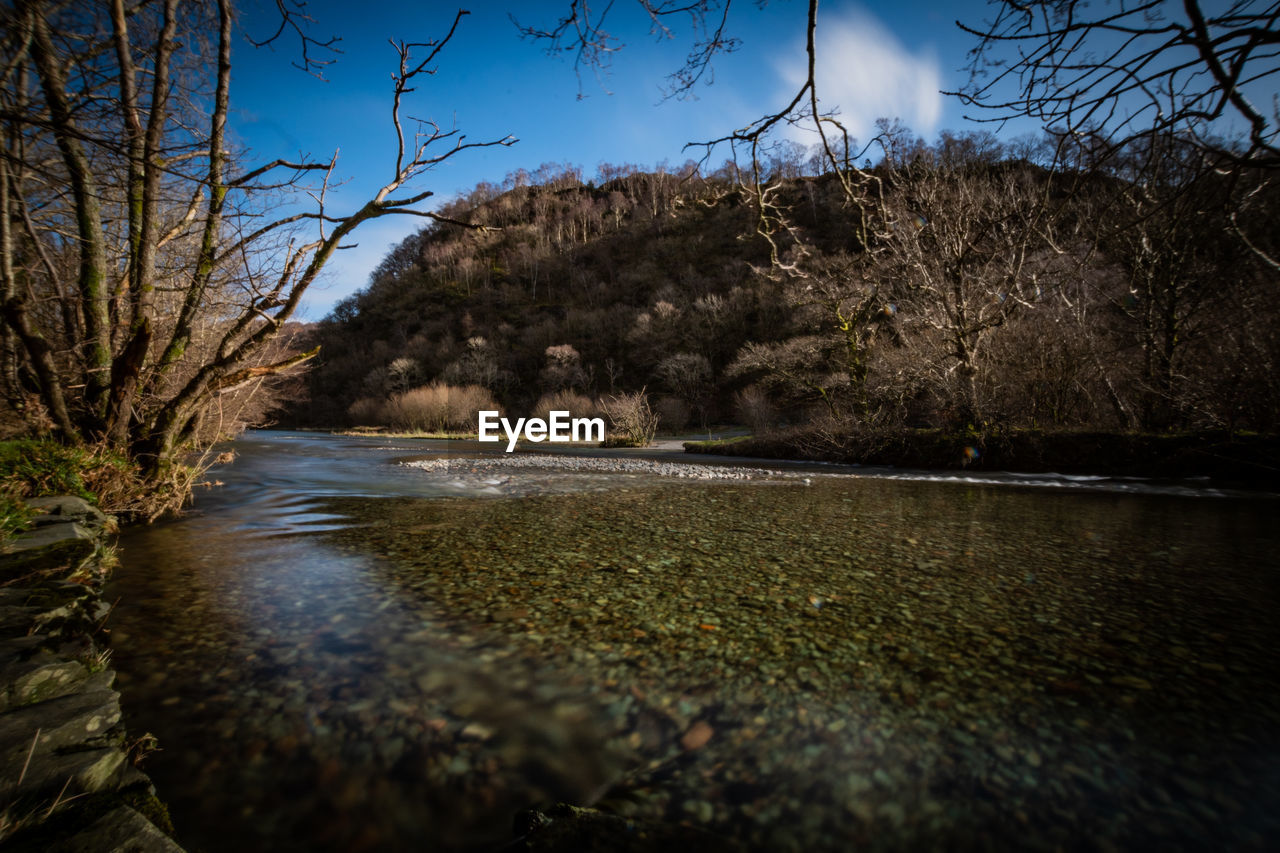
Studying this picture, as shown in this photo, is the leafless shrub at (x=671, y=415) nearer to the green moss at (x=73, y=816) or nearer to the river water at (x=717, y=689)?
the river water at (x=717, y=689)

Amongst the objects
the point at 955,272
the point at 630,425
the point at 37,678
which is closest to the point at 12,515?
the point at 37,678

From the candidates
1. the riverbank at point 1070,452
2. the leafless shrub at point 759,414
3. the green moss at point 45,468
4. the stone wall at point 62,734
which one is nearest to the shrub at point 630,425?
the leafless shrub at point 759,414

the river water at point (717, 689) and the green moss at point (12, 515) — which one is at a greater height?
the green moss at point (12, 515)

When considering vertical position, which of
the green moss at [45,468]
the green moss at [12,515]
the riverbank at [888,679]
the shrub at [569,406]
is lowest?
the riverbank at [888,679]

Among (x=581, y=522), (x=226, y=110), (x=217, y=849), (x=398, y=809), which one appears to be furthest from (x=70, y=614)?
(x=226, y=110)

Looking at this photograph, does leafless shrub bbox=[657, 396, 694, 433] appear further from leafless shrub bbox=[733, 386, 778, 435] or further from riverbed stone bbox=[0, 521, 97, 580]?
riverbed stone bbox=[0, 521, 97, 580]

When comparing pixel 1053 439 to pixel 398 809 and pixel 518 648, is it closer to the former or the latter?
pixel 518 648

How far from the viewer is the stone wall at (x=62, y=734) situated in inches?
47.7

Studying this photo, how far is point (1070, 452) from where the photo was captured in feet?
42.2

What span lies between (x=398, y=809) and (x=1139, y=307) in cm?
1858

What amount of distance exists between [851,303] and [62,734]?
22370mm

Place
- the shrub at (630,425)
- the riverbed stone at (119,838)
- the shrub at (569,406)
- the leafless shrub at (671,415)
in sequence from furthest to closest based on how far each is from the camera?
1. the shrub at (569,406)
2. the leafless shrub at (671,415)
3. the shrub at (630,425)
4. the riverbed stone at (119,838)

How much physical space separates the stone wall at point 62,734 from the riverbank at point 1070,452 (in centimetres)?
1587

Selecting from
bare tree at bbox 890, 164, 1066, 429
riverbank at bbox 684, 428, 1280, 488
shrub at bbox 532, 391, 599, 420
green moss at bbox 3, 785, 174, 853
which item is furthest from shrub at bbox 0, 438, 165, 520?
shrub at bbox 532, 391, 599, 420
